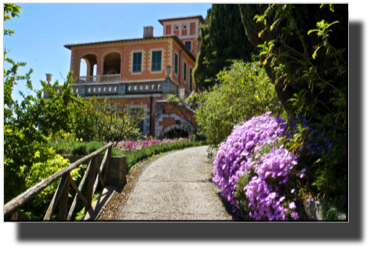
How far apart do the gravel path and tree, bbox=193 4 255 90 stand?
10216 mm

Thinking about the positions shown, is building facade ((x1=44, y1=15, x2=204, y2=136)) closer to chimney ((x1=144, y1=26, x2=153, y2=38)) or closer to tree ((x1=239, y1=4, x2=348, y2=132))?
chimney ((x1=144, y1=26, x2=153, y2=38))

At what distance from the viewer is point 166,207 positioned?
15.3 ft

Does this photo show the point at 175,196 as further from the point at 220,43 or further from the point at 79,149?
the point at 220,43

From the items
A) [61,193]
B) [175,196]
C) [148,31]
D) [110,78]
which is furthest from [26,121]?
[148,31]

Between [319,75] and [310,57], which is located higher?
[310,57]

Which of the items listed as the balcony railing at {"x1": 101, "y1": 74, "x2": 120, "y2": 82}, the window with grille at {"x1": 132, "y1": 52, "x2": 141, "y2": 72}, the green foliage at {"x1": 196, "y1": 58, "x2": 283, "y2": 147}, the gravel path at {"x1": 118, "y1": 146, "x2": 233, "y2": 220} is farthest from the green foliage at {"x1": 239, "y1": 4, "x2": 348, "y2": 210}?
the balcony railing at {"x1": 101, "y1": 74, "x2": 120, "y2": 82}

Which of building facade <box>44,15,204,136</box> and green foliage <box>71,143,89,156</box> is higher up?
building facade <box>44,15,204,136</box>

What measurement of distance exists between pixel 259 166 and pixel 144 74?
17.4m

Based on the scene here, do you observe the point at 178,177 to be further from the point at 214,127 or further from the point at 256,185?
the point at 256,185

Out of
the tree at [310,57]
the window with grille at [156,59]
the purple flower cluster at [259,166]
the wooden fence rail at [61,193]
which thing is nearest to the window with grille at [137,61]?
the window with grille at [156,59]

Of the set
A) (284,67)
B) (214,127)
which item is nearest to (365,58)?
(284,67)

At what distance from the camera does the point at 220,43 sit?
17.1 metres

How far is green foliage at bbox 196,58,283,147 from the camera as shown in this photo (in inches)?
235
